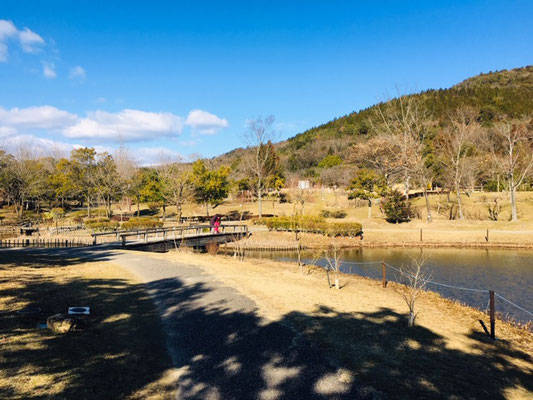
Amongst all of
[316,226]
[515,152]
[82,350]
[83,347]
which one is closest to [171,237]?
[316,226]

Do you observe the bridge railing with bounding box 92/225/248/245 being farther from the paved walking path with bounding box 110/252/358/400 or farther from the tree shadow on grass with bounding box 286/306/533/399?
the tree shadow on grass with bounding box 286/306/533/399

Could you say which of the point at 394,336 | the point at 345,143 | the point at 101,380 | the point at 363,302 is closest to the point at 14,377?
the point at 101,380

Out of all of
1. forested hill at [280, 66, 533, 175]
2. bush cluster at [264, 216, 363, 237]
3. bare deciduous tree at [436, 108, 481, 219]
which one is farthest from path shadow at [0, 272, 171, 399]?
forested hill at [280, 66, 533, 175]

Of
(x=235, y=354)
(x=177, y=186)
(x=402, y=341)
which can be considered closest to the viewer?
(x=235, y=354)

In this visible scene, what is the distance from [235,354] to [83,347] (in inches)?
129

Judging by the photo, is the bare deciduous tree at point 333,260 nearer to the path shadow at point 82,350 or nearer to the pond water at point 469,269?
the pond water at point 469,269

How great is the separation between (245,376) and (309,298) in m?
6.24

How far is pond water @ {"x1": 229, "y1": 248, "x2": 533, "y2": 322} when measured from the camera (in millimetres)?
15328

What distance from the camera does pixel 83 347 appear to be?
7.32m

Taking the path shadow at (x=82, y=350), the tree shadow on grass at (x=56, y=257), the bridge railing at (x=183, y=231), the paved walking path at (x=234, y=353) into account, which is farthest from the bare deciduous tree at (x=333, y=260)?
the tree shadow on grass at (x=56, y=257)

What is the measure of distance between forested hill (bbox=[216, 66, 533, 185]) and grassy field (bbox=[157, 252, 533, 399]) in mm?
54133

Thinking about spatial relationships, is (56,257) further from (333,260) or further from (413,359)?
(413,359)

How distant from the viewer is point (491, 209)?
40.5m

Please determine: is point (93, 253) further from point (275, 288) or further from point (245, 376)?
point (245, 376)
